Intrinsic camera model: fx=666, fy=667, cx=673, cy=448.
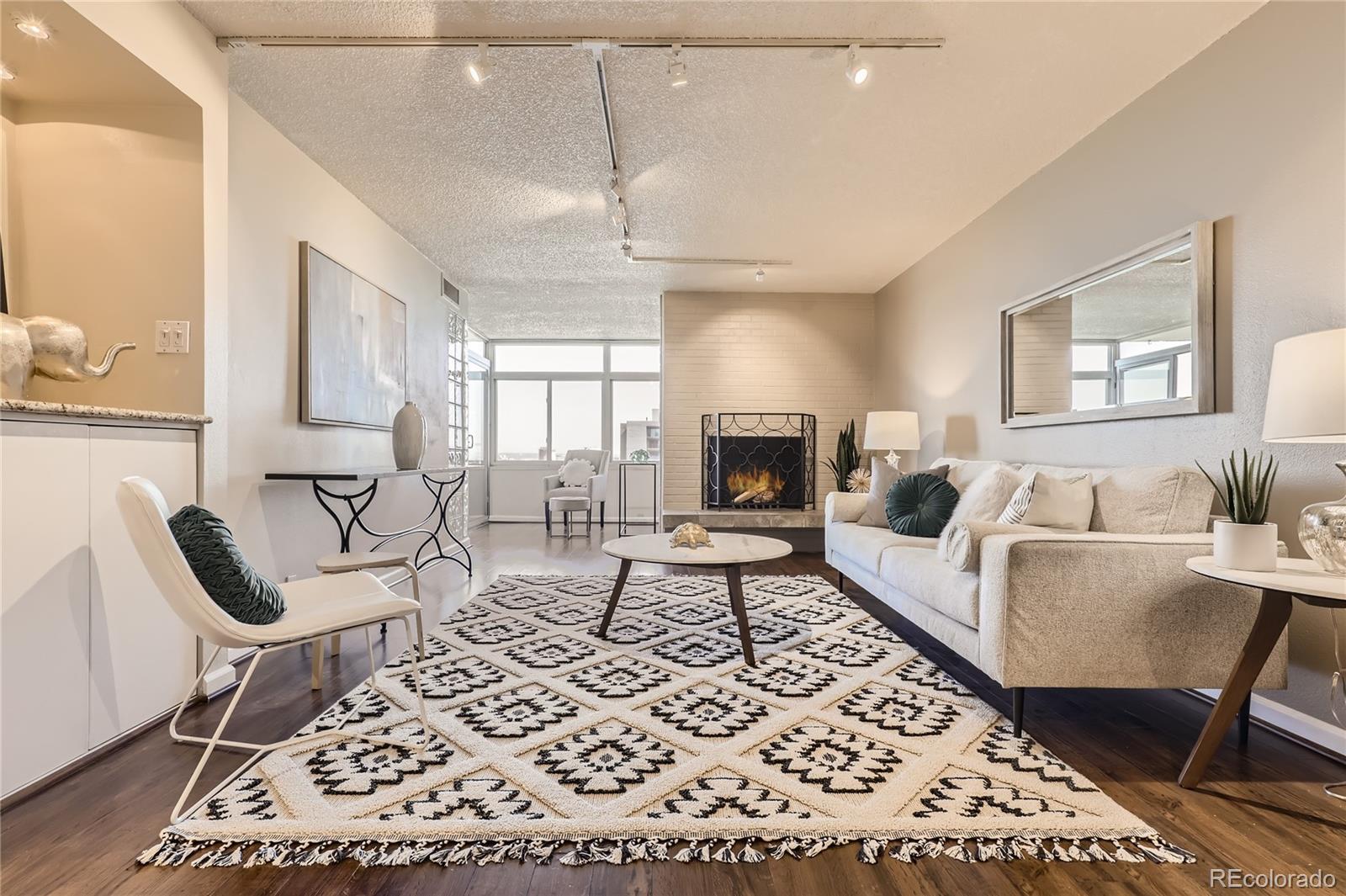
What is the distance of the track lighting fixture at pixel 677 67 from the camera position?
2.48 meters

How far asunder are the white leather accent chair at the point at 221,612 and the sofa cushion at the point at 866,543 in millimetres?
2218

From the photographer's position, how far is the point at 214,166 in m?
2.46

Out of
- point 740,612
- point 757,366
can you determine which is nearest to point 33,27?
point 740,612

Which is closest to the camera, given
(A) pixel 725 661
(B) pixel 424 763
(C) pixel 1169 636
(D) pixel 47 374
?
(B) pixel 424 763

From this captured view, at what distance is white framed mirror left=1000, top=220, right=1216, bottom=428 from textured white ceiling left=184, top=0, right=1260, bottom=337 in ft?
2.41

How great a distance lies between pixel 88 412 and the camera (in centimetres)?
190

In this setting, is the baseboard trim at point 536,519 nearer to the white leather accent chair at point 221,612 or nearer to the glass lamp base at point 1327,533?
the white leather accent chair at point 221,612

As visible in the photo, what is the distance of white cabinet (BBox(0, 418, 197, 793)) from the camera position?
1.67 metres

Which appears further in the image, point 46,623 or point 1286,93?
point 1286,93

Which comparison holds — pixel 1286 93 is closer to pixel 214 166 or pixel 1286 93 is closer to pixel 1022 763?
pixel 1022 763

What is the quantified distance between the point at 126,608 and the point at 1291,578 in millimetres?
3215

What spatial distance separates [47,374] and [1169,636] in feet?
11.9

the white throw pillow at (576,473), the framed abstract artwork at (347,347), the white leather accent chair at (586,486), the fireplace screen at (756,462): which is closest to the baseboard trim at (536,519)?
the white leather accent chair at (586,486)

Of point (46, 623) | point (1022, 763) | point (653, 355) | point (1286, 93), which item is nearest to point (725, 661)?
point (1022, 763)
